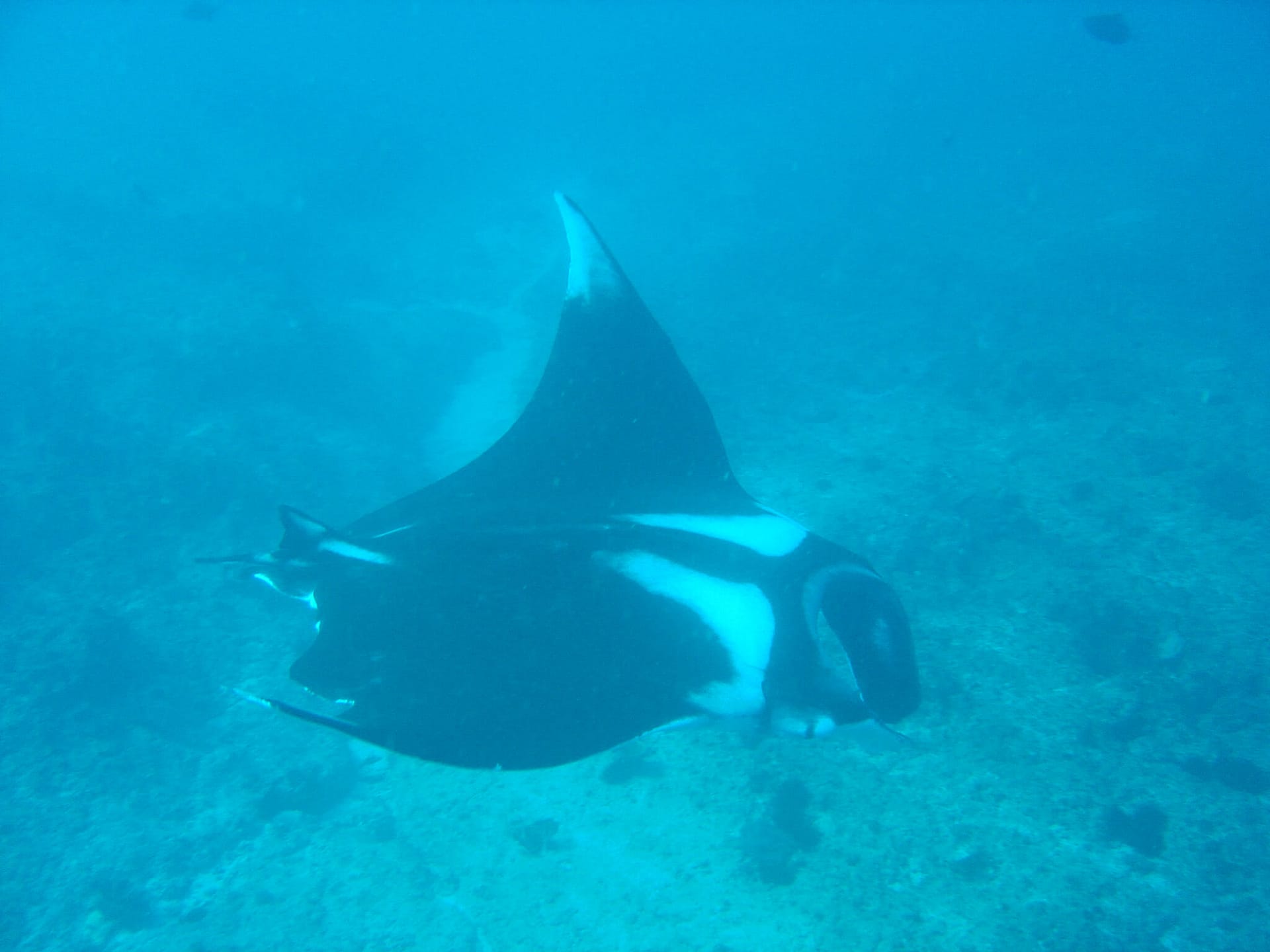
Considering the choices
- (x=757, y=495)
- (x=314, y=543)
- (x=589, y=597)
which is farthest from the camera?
(x=757, y=495)

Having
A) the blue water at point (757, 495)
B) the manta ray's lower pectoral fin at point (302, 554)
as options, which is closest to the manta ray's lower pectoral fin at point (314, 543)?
the manta ray's lower pectoral fin at point (302, 554)

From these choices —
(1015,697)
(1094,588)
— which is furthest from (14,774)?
(1094,588)

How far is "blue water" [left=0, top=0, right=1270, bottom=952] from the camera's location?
4379 millimetres

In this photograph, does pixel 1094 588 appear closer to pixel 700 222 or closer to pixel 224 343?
pixel 224 343

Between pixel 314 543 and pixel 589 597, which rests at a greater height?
pixel 589 597

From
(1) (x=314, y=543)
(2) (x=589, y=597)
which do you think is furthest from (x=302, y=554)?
(2) (x=589, y=597)

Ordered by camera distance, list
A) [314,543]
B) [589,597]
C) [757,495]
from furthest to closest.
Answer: [757,495] → [314,543] → [589,597]

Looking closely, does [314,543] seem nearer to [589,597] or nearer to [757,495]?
[589,597]

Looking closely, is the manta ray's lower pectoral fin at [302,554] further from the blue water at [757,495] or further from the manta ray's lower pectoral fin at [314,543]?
the blue water at [757,495]

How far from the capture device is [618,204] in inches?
843

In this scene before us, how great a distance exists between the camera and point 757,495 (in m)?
7.64

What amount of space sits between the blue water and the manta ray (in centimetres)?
230

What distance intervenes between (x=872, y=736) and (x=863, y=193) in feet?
64.8

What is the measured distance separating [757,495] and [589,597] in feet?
16.2
